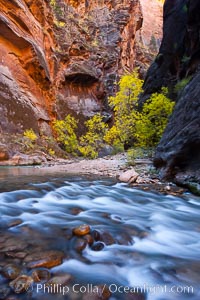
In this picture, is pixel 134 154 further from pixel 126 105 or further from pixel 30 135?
pixel 30 135

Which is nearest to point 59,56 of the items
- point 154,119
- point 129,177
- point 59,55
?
point 59,55

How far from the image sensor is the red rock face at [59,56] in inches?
682

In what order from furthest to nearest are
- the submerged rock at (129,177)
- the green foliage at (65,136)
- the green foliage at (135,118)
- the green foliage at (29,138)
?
the green foliage at (65,136) → the green foliage at (29,138) → the green foliage at (135,118) → the submerged rock at (129,177)

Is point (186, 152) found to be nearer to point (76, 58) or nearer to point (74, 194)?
point (74, 194)

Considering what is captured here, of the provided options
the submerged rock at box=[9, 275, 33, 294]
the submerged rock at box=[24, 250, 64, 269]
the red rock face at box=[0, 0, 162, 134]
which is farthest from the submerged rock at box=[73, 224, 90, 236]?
the red rock face at box=[0, 0, 162, 134]

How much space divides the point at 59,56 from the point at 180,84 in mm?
19537

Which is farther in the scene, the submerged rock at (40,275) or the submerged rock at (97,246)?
the submerged rock at (97,246)

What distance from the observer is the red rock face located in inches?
682

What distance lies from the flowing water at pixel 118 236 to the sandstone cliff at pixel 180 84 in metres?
1.34

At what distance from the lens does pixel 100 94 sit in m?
32.1

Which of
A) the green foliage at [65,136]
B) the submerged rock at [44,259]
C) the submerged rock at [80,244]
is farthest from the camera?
the green foliage at [65,136]

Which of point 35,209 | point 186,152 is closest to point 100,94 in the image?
point 186,152

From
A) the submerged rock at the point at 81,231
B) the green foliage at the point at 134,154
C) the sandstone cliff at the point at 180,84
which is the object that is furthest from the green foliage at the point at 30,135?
the submerged rock at the point at 81,231

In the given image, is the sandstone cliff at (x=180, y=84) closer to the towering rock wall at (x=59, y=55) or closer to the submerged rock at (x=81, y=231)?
the submerged rock at (x=81, y=231)
